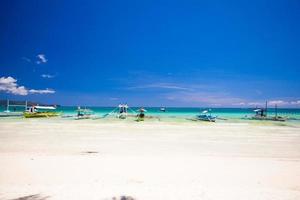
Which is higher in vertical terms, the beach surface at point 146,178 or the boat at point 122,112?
the boat at point 122,112

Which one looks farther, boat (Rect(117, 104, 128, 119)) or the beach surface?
boat (Rect(117, 104, 128, 119))

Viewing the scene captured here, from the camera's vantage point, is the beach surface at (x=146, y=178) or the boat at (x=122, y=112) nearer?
the beach surface at (x=146, y=178)

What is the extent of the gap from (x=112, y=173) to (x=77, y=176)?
3.49 feet

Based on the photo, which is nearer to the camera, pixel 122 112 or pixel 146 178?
pixel 146 178

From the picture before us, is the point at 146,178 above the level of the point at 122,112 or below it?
below

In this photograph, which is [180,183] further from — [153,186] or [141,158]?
[141,158]

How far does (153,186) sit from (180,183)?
0.82m

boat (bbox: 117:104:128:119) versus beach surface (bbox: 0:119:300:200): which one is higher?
boat (bbox: 117:104:128:119)

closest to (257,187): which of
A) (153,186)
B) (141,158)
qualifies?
(153,186)

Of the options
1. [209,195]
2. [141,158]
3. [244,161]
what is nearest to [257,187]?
[209,195]

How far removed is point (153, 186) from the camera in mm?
7125

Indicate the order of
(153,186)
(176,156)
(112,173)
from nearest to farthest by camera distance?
(153,186)
(112,173)
(176,156)

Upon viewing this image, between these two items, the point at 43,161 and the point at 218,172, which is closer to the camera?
the point at 218,172

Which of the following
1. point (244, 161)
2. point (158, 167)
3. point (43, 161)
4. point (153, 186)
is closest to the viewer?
point (153, 186)
